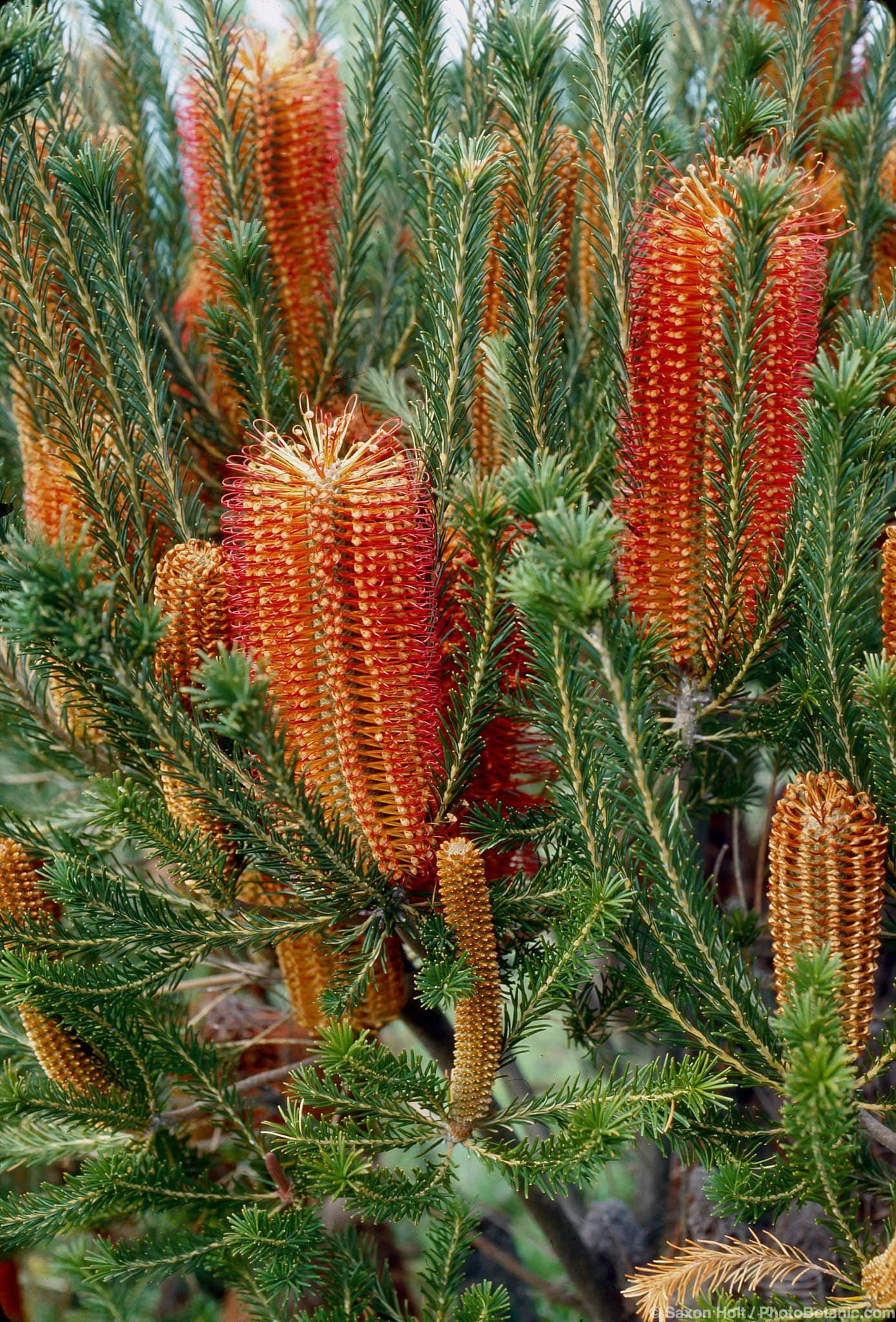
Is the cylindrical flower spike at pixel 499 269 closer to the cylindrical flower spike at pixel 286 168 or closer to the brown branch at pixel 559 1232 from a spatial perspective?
the cylindrical flower spike at pixel 286 168

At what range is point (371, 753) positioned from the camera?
0.72 metres

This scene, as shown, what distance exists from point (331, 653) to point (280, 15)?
39.5 inches

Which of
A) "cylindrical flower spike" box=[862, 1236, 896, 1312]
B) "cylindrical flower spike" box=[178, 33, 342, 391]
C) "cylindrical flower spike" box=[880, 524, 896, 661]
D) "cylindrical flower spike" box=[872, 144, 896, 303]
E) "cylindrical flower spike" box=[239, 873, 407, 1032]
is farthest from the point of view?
"cylindrical flower spike" box=[872, 144, 896, 303]

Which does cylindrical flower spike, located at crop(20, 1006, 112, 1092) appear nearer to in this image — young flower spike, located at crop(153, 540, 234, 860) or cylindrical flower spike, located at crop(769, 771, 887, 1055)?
young flower spike, located at crop(153, 540, 234, 860)

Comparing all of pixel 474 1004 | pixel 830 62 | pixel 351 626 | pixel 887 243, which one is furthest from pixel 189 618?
pixel 830 62

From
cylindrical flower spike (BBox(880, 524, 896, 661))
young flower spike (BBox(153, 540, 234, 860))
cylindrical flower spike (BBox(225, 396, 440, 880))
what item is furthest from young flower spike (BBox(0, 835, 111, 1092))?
cylindrical flower spike (BBox(880, 524, 896, 661))

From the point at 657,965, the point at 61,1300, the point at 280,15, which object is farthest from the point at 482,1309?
the point at 280,15

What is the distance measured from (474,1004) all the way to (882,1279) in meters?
0.29

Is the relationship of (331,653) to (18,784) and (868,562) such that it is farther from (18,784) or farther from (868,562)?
(18,784)

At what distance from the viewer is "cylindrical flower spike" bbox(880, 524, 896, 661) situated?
29.7 inches

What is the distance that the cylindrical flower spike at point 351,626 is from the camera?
0.69 m

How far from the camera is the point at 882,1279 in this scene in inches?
25.4

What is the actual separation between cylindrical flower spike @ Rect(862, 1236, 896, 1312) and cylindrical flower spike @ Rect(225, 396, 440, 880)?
37cm

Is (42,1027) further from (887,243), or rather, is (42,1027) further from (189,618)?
(887,243)
